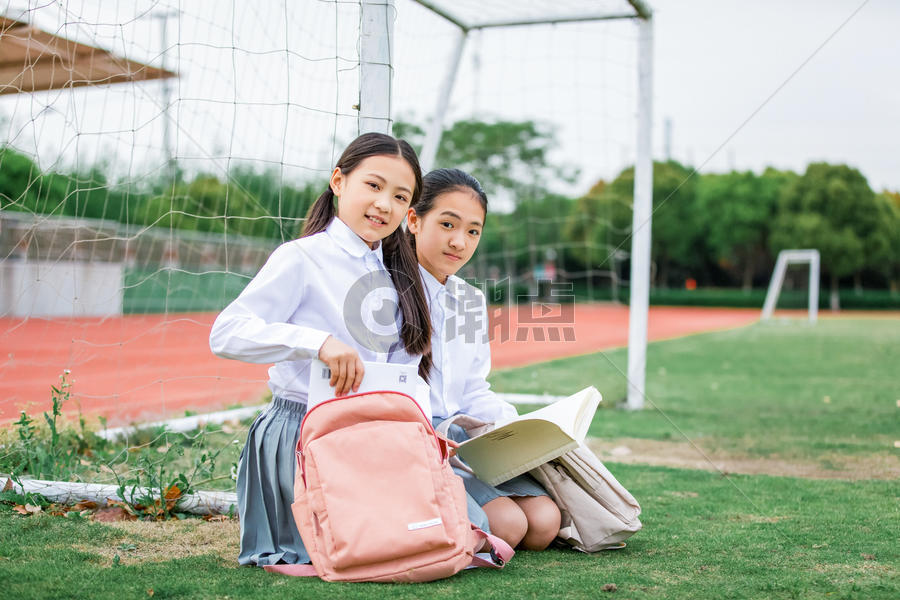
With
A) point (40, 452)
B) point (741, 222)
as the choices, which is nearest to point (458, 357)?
point (40, 452)

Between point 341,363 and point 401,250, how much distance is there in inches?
21.1

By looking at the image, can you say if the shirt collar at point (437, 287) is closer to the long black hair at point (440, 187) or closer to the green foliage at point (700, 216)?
the long black hair at point (440, 187)

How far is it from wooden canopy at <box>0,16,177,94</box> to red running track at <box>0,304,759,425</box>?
1.20 metres

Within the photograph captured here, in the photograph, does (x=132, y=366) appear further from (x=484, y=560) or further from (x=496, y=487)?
(x=484, y=560)

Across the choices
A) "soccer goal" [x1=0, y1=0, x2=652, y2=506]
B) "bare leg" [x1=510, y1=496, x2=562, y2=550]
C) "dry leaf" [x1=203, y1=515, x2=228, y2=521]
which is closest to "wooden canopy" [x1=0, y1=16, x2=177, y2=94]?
"soccer goal" [x1=0, y1=0, x2=652, y2=506]

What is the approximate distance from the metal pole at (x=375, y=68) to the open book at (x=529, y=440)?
1.15 m

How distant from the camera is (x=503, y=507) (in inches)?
96.0

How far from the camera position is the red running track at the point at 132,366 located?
187 inches

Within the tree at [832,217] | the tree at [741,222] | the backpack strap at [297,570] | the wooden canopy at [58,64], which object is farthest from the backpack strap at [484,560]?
the tree at [741,222]

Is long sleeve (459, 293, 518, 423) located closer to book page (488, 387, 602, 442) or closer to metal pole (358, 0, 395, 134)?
book page (488, 387, 602, 442)

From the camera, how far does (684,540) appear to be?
2.64 metres

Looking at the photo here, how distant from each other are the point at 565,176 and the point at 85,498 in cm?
1591

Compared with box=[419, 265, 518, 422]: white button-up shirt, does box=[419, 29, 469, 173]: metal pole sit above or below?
above

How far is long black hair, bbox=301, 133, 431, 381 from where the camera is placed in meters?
2.34
